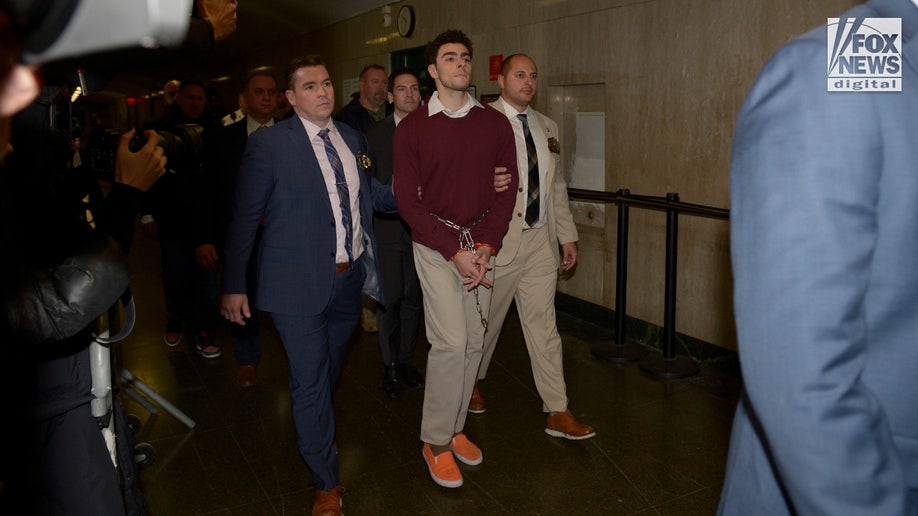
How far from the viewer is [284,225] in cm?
284

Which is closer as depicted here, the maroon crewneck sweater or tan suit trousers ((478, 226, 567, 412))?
the maroon crewneck sweater

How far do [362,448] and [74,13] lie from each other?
3.32 m

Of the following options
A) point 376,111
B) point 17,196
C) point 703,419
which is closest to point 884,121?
point 17,196

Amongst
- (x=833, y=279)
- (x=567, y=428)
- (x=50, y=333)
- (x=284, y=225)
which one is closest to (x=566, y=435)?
(x=567, y=428)

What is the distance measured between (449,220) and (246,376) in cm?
202

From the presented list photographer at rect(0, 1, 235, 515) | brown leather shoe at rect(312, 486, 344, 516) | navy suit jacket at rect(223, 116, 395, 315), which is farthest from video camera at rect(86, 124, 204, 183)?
brown leather shoe at rect(312, 486, 344, 516)

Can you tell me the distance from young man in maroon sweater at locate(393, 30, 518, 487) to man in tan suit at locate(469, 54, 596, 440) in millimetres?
331

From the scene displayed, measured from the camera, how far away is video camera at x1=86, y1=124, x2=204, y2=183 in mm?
2281

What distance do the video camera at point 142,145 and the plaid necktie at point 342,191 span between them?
1.75 ft

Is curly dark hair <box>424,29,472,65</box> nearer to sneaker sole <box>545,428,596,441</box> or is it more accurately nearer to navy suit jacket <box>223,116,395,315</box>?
navy suit jacket <box>223,116,395,315</box>

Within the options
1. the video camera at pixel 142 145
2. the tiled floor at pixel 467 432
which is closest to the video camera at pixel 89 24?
the video camera at pixel 142 145

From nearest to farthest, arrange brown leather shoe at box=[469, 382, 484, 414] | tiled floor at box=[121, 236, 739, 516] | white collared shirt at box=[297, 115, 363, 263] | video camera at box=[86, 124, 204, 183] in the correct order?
video camera at box=[86, 124, 204, 183], white collared shirt at box=[297, 115, 363, 263], tiled floor at box=[121, 236, 739, 516], brown leather shoe at box=[469, 382, 484, 414]

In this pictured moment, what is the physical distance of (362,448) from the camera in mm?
3574

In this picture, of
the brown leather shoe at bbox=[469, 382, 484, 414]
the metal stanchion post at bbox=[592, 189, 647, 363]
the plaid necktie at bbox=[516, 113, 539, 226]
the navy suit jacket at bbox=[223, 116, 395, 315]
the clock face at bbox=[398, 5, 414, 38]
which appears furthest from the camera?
the clock face at bbox=[398, 5, 414, 38]
